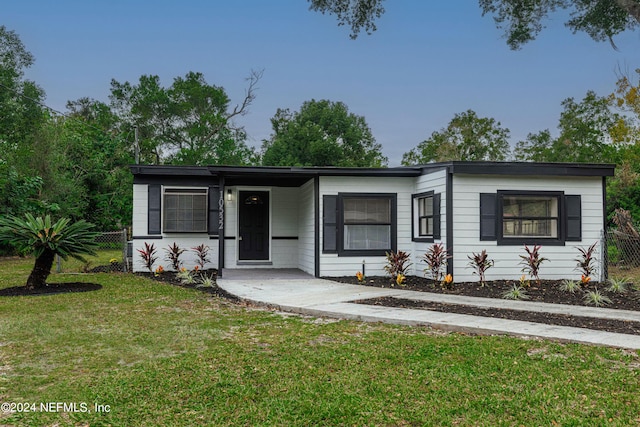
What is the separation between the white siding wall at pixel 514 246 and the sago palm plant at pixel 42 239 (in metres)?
6.62

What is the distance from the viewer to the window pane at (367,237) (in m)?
10.5

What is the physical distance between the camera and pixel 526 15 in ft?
41.8

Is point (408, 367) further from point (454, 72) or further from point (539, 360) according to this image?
point (454, 72)

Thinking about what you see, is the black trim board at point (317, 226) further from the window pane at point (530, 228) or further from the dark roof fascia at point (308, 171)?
the window pane at point (530, 228)

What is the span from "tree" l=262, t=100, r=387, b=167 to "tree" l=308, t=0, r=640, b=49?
19.2m

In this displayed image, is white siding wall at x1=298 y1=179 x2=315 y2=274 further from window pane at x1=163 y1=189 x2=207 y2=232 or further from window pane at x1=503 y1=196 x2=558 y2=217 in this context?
window pane at x1=503 y1=196 x2=558 y2=217

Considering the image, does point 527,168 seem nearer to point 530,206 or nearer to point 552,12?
point 530,206

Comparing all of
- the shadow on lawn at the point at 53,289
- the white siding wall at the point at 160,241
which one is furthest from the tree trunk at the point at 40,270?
the white siding wall at the point at 160,241

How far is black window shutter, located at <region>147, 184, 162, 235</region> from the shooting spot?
11391 millimetres

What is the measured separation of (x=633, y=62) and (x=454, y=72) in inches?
240

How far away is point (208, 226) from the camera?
38.4 feet

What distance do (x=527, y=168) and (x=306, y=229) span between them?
184 inches

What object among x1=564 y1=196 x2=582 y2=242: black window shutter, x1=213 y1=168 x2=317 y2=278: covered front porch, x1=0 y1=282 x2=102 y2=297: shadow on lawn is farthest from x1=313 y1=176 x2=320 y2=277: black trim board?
x1=564 y1=196 x2=582 y2=242: black window shutter

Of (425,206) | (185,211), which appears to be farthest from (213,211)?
(425,206)
